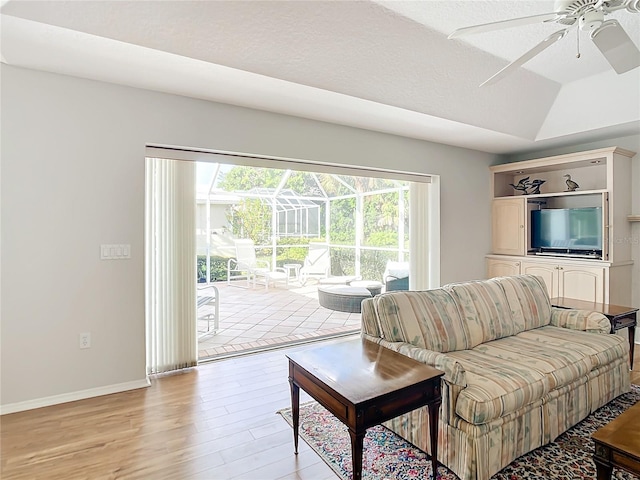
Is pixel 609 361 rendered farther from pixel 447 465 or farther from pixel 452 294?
pixel 447 465

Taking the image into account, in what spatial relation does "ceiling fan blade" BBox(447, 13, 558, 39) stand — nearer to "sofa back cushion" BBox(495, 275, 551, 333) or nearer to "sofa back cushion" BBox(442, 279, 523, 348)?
"sofa back cushion" BBox(442, 279, 523, 348)

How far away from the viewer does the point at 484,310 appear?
2611mm

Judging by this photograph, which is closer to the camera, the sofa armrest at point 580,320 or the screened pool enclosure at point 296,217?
the sofa armrest at point 580,320

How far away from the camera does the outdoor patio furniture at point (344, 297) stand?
5.38 m

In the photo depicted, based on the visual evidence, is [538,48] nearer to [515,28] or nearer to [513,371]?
[515,28]

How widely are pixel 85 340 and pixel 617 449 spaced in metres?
3.27

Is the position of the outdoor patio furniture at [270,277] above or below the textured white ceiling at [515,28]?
below

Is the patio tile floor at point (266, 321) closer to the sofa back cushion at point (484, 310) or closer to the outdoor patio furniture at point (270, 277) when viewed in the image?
the outdoor patio furniture at point (270, 277)

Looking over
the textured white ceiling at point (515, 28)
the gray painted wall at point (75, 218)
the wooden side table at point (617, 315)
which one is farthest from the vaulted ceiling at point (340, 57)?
the wooden side table at point (617, 315)

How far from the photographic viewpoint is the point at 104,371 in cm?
277

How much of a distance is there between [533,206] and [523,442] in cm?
379

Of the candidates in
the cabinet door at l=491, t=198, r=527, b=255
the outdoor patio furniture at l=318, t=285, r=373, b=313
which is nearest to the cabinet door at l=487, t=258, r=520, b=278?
the cabinet door at l=491, t=198, r=527, b=255

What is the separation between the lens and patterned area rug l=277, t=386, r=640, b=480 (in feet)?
6.02

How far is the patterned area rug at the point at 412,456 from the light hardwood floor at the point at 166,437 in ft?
0.39
